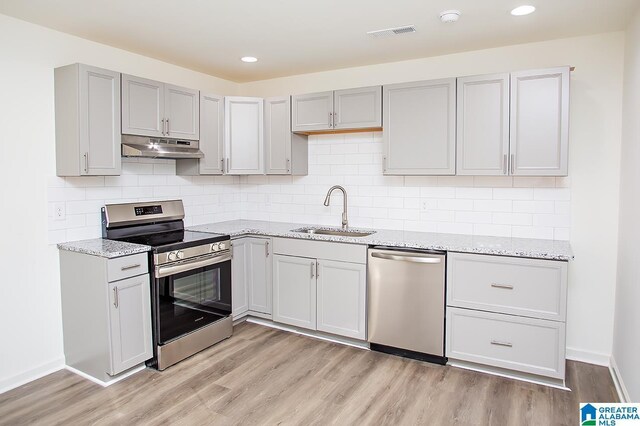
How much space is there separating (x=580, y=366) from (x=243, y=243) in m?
2.94

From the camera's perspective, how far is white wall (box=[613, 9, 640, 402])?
2508mm

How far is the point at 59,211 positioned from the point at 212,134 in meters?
1.47

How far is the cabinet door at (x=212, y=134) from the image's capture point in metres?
3.95

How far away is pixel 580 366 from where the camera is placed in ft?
10.6

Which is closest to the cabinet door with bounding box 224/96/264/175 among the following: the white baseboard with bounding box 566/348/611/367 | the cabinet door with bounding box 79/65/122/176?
the cabinet door with bounding box 79/65/122/176

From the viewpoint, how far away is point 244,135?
13.9ft

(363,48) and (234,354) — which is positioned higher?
(363,48)

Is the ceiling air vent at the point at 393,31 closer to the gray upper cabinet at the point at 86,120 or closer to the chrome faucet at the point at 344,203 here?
the chrome faucet at the point at 344,203

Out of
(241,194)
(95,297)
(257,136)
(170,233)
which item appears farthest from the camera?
(241,194)

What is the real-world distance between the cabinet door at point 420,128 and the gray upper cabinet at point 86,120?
215 cm

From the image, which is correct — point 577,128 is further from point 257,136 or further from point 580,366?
point 257,136

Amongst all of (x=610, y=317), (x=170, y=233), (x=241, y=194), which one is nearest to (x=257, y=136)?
(x=241, y=194)

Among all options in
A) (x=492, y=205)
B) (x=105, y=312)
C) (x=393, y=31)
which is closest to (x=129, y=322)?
(x=105, y=312)

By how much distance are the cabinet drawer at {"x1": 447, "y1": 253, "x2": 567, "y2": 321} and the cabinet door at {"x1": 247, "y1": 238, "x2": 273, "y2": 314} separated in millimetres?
1650
